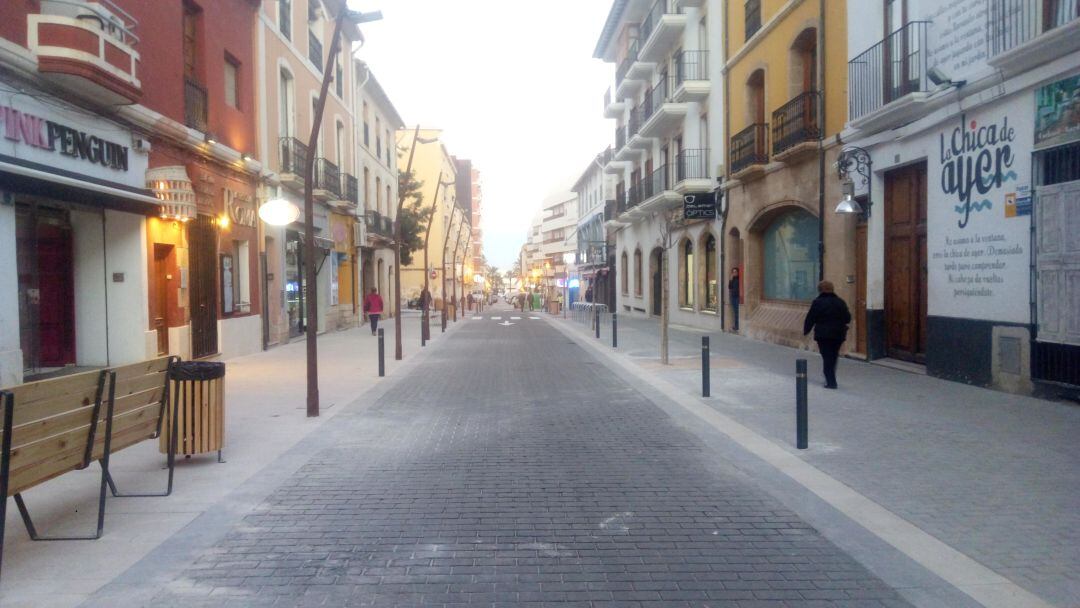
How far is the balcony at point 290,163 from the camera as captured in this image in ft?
66.5

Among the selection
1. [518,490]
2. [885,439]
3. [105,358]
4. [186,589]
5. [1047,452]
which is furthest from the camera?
[105,358]

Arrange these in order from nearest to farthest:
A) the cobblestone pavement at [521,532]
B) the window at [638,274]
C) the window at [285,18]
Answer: the cobblestone pavement at [521,532], the window at [285,18], the window at [638,274]

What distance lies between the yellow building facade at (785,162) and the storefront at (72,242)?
12530 mm

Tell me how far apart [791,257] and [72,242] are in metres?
14.8

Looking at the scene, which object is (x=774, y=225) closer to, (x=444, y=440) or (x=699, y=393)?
(x=699, y=393)

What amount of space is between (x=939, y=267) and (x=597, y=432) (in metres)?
6.64

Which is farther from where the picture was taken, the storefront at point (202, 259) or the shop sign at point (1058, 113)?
the storefront at point (202, 259)

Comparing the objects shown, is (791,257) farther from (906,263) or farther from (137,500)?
(137,500)

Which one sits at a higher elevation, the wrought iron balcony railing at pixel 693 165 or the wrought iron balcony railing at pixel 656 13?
the wrought iron balcony railing at pixel 656 13

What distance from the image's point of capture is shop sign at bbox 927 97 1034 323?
32.9 feet

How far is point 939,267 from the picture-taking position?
11.9 m

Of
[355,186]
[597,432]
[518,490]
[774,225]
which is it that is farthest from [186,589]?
[355,186]

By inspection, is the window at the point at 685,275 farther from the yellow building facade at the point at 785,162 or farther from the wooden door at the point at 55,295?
the wooden door at the point at 55,295

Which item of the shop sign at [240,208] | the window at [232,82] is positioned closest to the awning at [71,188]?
the shop sign at [240,208]
